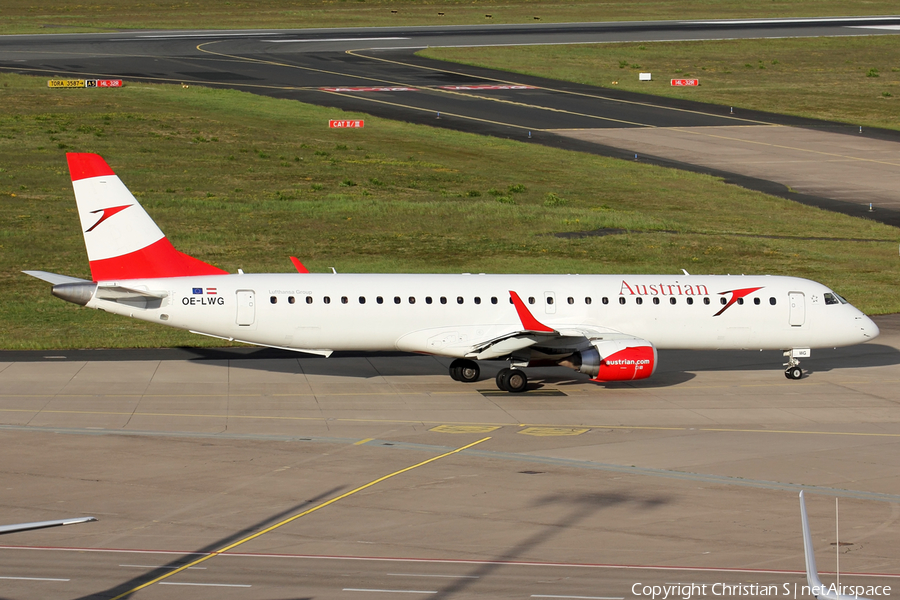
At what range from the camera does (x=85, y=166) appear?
3394 cm

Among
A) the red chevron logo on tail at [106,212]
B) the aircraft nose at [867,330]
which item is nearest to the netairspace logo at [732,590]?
the aircraft nose at [867,330]

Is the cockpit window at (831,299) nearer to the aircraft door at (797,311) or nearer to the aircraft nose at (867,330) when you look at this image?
the aircraft nose at (867,330)

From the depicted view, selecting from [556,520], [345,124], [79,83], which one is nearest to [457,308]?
[556,520]

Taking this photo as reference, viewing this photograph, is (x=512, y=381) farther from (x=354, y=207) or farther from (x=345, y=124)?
(x=345, y=124)

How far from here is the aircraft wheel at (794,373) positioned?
38594 mm

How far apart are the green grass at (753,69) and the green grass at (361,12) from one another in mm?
27990

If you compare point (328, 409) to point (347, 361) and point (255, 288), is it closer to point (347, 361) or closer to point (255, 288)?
point (255, 288)

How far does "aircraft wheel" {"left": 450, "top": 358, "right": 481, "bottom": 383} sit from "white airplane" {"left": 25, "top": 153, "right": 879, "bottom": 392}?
55 millimetres

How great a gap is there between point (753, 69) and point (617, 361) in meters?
85.4

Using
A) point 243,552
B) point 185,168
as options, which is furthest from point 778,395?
point 185,168

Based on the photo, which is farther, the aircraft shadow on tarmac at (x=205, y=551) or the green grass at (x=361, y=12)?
the green grass at (x=361, y=12)

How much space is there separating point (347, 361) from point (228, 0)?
13444cm

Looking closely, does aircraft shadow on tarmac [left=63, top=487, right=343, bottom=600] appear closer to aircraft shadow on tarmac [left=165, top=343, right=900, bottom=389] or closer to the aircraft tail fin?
the aircraft tail fin

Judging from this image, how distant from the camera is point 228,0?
162500 millimetres
